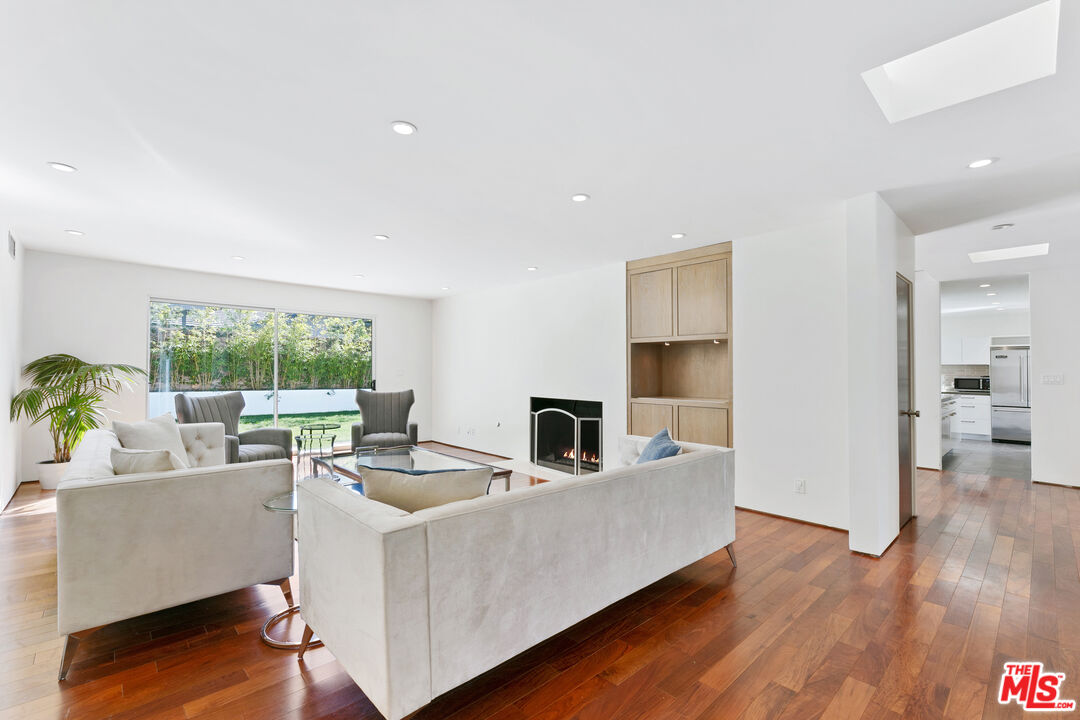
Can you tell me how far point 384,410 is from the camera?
5.99 metres

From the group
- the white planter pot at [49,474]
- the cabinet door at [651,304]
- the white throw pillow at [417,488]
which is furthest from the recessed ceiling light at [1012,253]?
the white planter pot at [49,474]

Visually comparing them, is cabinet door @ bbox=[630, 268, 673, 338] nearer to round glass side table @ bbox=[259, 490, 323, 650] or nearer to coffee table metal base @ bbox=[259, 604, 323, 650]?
round glass side table @ bbox=[259, 490, 323, 650]

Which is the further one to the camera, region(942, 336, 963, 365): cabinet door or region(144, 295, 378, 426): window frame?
region(942, 336, 963, 365): cabinet door

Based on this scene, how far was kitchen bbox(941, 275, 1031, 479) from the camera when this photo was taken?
666cm

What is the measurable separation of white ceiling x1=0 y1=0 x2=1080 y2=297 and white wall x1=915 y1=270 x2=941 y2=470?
2.60 metres

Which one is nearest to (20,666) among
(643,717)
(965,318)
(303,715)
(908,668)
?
(303,715)

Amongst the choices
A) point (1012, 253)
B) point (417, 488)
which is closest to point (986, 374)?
point (1012, 253)

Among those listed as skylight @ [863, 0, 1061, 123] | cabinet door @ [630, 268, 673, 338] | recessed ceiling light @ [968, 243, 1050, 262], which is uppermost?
skylight @ [863, 0, 1061, 123]

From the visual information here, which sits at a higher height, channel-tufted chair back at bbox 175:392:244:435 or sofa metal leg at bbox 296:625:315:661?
channel-tufted chair back at bbox 175:392:244:435

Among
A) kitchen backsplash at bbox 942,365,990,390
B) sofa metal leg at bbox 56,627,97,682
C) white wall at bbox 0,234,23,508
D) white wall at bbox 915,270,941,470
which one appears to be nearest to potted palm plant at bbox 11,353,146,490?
white wall at bbox 0,234,23,508

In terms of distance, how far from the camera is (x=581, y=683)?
188 centimetres

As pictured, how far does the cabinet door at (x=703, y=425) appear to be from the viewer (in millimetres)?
4383

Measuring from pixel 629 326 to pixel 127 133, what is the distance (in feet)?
13.5

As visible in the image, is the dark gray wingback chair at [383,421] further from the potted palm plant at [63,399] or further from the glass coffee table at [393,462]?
the potted palm plant at [63,399]
